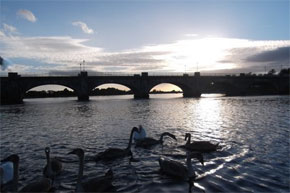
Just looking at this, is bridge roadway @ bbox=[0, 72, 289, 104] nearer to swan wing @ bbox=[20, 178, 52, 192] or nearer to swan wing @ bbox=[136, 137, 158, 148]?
swan wing @ bbox=[136, 137, 158, 148]

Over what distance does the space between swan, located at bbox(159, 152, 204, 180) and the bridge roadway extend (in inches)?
2593

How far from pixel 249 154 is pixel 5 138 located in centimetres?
1477

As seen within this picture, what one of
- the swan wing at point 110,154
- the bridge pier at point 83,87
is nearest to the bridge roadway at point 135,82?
the bridge pier at point 83,87

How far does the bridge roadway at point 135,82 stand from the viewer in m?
65.2

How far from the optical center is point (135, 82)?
79.3 metres

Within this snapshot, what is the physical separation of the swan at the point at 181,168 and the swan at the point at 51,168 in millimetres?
3764

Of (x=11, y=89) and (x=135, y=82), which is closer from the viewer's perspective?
(x=11, y=89)

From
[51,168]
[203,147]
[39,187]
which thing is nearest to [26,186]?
[39,187]

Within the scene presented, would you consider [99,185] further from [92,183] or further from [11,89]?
[11,89]

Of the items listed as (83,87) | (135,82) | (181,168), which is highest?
(135,82)

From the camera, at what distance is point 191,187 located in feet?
23.5

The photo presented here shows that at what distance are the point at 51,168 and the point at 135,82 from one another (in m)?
71.3

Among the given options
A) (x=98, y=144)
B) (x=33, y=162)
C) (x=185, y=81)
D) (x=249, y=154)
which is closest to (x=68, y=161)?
(x=33, y=162)

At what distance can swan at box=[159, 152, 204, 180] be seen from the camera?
25.0ft
